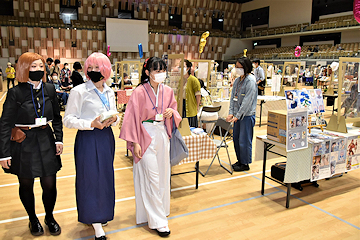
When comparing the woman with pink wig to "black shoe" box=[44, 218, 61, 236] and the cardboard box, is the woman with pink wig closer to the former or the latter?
"black shoe" box=[44, 218, 61, 236]

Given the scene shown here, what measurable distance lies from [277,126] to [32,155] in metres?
2.20

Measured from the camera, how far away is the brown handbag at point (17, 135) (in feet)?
6.49

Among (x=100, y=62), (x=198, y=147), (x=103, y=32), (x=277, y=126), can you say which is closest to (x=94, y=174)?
(x=100, y=62)

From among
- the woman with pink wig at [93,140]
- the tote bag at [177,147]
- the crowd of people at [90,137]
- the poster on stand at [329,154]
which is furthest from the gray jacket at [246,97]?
the woman with pink wig at [93,140]

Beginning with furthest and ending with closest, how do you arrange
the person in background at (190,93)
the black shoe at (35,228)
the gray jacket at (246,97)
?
the person in background at (190,93), the gray jacket at (246,97), the black shoe at (35,228)

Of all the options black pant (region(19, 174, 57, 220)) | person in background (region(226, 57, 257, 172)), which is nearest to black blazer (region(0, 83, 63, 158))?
black pant (region(19, 174, 57, 220))

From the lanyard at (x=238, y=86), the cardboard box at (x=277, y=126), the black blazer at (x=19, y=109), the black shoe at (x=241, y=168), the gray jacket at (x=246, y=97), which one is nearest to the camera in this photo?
the black blazer at (x=19, y=109)

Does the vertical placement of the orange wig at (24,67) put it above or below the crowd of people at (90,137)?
above

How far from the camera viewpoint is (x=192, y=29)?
21.9 meters

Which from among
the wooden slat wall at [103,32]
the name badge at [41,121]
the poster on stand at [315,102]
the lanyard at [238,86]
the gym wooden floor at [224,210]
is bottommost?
the gym wooden floor at [224,210]

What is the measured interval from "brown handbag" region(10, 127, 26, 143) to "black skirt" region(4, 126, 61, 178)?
1.5 inches

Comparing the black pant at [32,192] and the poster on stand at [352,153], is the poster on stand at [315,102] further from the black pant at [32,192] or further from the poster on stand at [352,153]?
the black pant at [32,192]

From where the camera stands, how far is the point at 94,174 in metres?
2.08

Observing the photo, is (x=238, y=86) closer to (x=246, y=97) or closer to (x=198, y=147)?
(x=246, y=97)
